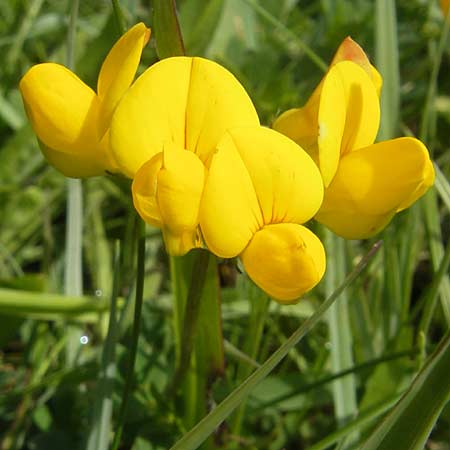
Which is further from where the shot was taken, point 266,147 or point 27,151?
point 27,151

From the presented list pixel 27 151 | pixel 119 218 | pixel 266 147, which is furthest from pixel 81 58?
pixel 266 147

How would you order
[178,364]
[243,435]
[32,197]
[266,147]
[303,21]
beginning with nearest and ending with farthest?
[266,147] < [178,364] < [243,435] < [32,197] < [303,21]

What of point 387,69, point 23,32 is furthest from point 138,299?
point 23,32

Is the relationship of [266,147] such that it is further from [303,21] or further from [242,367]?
[303,21]

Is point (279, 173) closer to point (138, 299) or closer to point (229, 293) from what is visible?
point (138, 299)

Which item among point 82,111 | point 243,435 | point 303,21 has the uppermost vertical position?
point 82,111

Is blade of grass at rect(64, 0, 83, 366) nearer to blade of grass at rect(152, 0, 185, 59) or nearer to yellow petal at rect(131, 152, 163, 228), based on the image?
blade of grass at rect(152, 0, 185, 59)

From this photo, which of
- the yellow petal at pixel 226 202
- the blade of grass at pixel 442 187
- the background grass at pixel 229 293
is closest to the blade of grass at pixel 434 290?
the background grass at pixel 229 293
